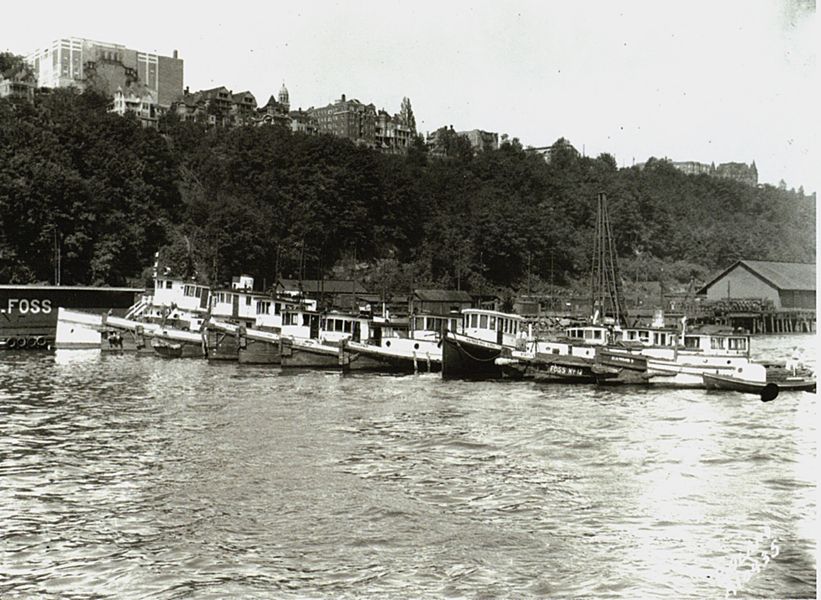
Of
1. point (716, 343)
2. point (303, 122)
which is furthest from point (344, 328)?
point (303, 122)

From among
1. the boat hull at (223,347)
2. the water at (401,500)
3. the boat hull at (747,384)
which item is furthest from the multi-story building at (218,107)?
the water at (401,500)

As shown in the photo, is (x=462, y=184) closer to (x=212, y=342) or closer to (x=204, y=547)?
(x=212, y=342)

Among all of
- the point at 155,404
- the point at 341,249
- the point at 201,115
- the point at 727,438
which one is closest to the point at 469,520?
the point at 727,438

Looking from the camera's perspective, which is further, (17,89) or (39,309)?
(17,89)

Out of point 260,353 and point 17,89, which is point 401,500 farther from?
point 17,89

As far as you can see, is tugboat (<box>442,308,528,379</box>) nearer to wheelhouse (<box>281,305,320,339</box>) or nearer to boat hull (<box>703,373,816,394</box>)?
boat hull (<box>703,373,816,394</box>)

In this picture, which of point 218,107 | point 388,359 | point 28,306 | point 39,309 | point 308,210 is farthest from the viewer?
point 218,107

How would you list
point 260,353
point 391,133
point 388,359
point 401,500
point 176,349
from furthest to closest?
1. point 391,133
2. point 176,349
3. point 260,353
4. point 388,359
5. point 401,500
